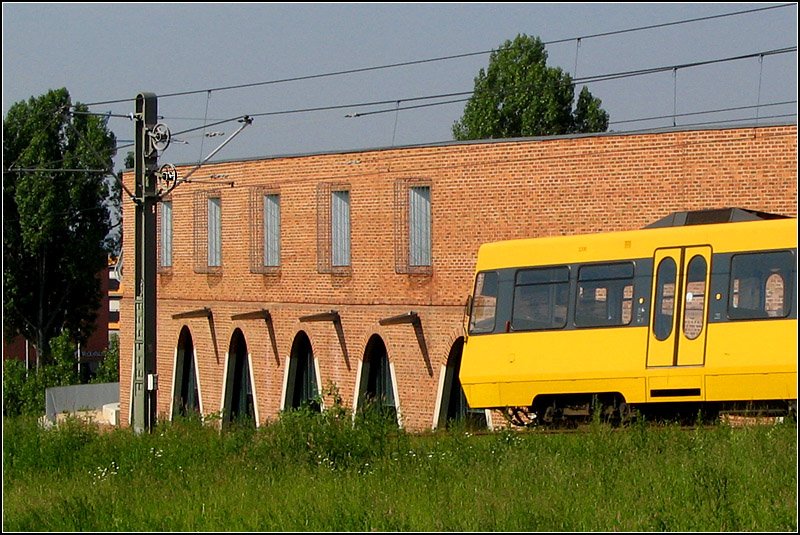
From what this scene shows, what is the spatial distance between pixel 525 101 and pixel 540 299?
132 feet

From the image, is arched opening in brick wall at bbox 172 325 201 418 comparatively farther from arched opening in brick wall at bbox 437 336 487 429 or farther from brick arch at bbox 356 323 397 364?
arched opening in brick wall at bbox 437 336 487 429

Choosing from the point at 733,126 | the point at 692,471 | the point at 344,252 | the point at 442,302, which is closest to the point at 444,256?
the point at 442,302

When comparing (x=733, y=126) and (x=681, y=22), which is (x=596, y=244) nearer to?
(x=681, y=22)

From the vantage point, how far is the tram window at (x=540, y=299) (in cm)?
2058

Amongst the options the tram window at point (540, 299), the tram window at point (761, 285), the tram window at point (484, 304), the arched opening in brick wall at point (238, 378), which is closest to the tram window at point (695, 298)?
the tram window at point (761, 285)

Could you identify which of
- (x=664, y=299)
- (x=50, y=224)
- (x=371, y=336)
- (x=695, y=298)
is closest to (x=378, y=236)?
(x=371, y=336)

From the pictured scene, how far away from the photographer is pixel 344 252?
33719mm

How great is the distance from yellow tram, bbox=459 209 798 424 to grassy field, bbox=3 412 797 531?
1.61 metres

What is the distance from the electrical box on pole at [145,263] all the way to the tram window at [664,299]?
9.78 metres

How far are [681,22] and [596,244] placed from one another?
5.04 meters

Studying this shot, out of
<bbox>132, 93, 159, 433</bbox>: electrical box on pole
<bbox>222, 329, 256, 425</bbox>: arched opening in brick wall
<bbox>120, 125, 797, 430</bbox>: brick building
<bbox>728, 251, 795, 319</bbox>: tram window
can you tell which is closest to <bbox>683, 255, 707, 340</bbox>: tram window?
<bbox>728, 251, 795, 319</bbox>: tram window

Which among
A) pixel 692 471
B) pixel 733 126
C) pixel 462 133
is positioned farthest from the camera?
pixel 462 133

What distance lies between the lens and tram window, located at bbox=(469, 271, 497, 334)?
21469 millimetres

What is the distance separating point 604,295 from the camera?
2012 cm
